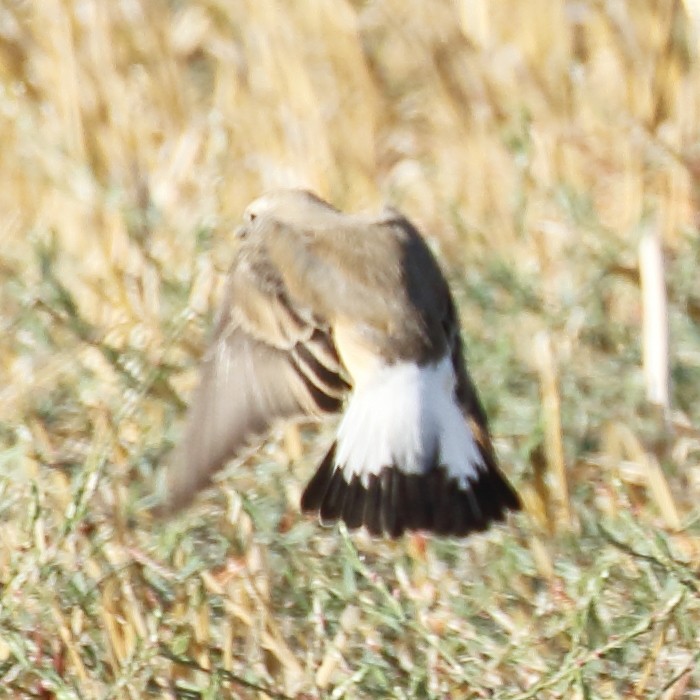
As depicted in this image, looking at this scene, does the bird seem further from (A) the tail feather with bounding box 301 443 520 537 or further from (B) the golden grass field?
(B) the golden grass field

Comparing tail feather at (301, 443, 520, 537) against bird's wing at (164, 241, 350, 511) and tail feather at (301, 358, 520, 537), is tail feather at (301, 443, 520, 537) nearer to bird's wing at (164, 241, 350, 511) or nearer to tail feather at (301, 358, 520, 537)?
tail feather at (301, 358, 520, 537)

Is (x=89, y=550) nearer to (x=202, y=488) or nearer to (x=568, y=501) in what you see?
(x=202, y=488)

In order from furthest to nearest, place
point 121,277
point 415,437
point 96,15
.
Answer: point 96,15
point 121,277
point 415,437

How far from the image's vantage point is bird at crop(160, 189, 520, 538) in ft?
11.6

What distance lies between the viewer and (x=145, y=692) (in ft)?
11.0

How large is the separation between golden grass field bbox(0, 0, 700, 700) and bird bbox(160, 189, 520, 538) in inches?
5.6

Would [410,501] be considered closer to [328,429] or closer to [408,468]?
[408,468]

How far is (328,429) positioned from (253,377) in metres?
0.71

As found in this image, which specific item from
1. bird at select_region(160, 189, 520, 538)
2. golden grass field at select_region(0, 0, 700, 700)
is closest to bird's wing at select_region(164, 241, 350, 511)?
bird at select_region(160, 189, 520, 538)

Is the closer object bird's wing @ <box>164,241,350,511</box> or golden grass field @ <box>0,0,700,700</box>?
golden grass field @ <box>0,0,700,700</box>

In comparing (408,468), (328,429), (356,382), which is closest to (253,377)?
(356,382)

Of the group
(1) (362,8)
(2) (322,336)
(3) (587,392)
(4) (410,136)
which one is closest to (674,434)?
(3) (587,392)

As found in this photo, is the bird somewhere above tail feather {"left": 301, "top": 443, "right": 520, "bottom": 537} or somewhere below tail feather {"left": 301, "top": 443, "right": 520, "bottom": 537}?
above

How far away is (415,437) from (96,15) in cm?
263
